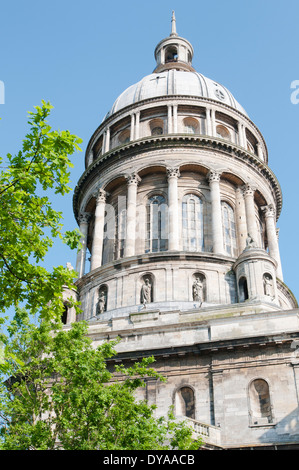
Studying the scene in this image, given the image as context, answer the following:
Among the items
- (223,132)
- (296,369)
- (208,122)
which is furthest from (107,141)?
(296,369)

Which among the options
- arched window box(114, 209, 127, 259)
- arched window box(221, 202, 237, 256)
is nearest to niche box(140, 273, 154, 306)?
arched window box(114, 209, 127, 259)

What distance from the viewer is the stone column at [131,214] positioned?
42.0m

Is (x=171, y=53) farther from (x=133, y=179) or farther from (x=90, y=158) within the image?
(x=133, y=179)

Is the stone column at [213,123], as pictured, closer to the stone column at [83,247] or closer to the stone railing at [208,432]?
the stone column at [83,247]

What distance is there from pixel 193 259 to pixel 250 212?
716 centimetres

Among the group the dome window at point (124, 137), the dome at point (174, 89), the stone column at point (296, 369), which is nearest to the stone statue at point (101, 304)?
the dome window at point (124, 137)

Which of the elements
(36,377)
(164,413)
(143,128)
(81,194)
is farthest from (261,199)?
(36,377)

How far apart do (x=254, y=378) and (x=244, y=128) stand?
1050 inches

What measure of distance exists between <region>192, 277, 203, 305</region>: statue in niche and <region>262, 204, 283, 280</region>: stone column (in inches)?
362

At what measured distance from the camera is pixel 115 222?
45.4m

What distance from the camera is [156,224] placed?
43688 mm

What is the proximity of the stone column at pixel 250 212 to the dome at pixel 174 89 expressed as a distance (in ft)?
26.8

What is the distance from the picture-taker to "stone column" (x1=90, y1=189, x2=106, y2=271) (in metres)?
43.7

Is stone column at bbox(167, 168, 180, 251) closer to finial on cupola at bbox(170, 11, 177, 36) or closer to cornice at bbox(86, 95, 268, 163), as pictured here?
cornice at bbox(86, 95, 268, 163)
